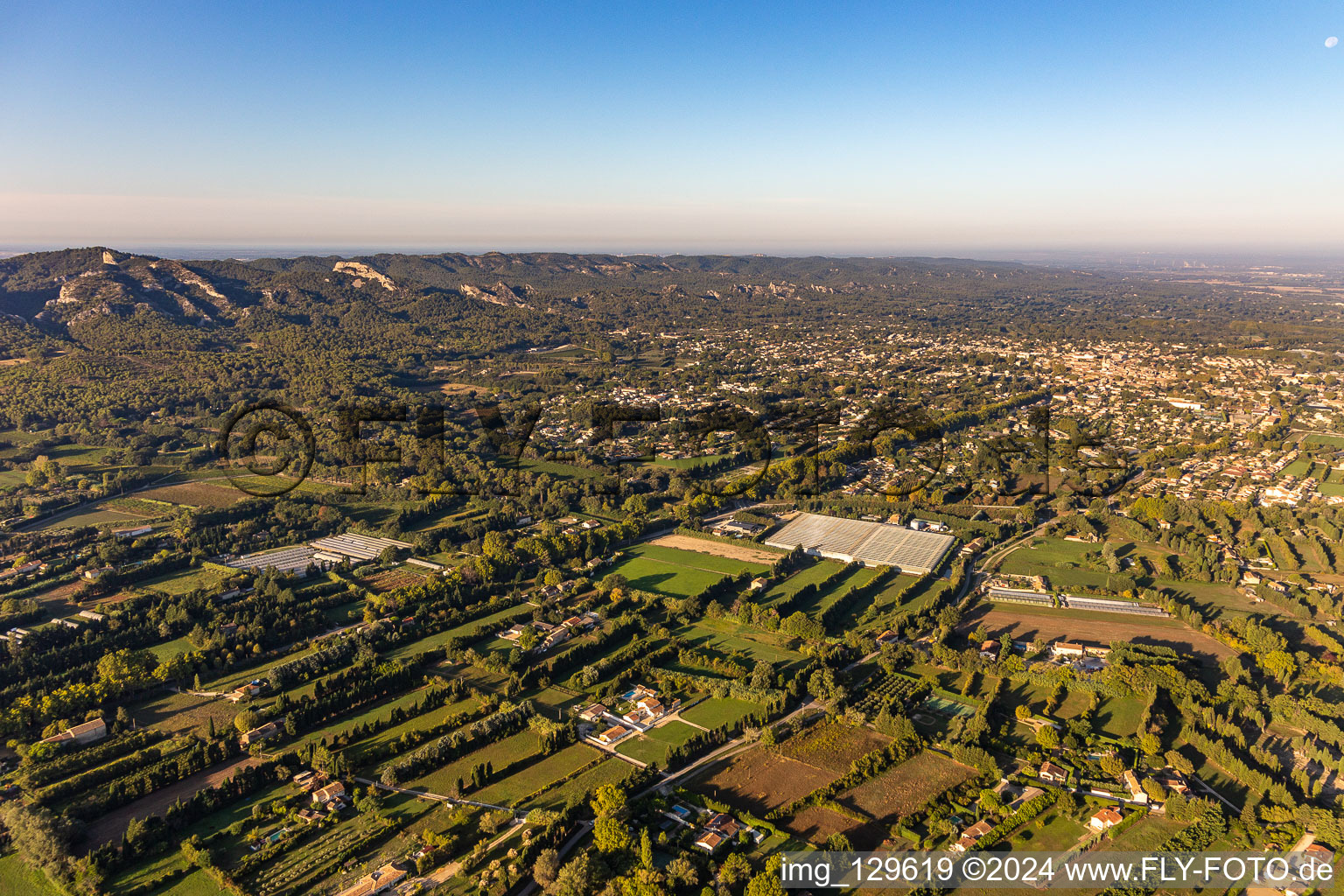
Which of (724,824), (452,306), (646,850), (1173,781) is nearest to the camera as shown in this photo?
(646,850)

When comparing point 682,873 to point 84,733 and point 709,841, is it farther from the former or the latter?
point 84,733

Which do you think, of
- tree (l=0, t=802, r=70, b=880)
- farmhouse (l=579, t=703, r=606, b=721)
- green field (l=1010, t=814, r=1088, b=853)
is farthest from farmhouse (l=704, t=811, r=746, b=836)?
tree (l=0, t=802, r=70, b=880)

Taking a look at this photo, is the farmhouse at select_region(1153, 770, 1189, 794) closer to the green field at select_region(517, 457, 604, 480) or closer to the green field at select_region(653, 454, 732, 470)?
the green field at select_region(653, 454, 732, 470)

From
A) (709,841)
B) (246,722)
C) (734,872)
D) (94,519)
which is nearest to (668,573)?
(709,841)

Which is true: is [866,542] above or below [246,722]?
above

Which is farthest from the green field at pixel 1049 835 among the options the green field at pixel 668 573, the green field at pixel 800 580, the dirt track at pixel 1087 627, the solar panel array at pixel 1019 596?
the green field at pixel 668 573
